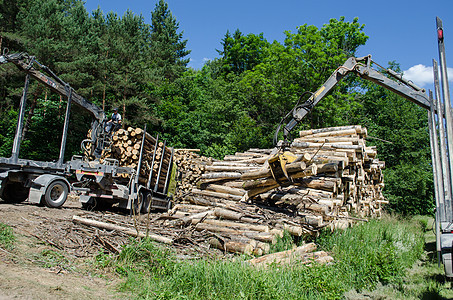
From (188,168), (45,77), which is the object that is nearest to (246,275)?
(45,77)

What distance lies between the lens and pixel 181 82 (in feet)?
101

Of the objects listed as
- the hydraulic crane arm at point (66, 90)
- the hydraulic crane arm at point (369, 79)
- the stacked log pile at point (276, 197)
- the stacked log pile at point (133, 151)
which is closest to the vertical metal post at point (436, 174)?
the stacked log pile at point (276, 197)

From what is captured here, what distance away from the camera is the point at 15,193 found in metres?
11.8

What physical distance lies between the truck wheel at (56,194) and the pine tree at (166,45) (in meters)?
23.1

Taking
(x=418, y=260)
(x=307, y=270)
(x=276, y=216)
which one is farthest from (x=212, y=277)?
(x=418, y=260)

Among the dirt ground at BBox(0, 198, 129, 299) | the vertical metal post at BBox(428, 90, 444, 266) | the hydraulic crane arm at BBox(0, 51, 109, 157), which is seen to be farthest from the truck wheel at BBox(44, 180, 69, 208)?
the vertical metal post at BBox(428, 90, 444, 266)

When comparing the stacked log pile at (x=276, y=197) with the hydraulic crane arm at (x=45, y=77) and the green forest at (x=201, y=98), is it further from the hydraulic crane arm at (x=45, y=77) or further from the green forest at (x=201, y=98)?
the green forest at (x=201, y=98)

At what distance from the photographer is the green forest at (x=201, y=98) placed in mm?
21297

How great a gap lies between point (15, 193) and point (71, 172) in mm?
2066

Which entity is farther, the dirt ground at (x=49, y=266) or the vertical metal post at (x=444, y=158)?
the vertical metal post at (x=444, y=158)

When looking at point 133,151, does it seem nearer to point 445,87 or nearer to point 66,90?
point 66,90

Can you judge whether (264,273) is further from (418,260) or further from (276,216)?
(418,260)

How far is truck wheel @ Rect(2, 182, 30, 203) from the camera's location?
11.6m

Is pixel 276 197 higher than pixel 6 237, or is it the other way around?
pixel 276 197
